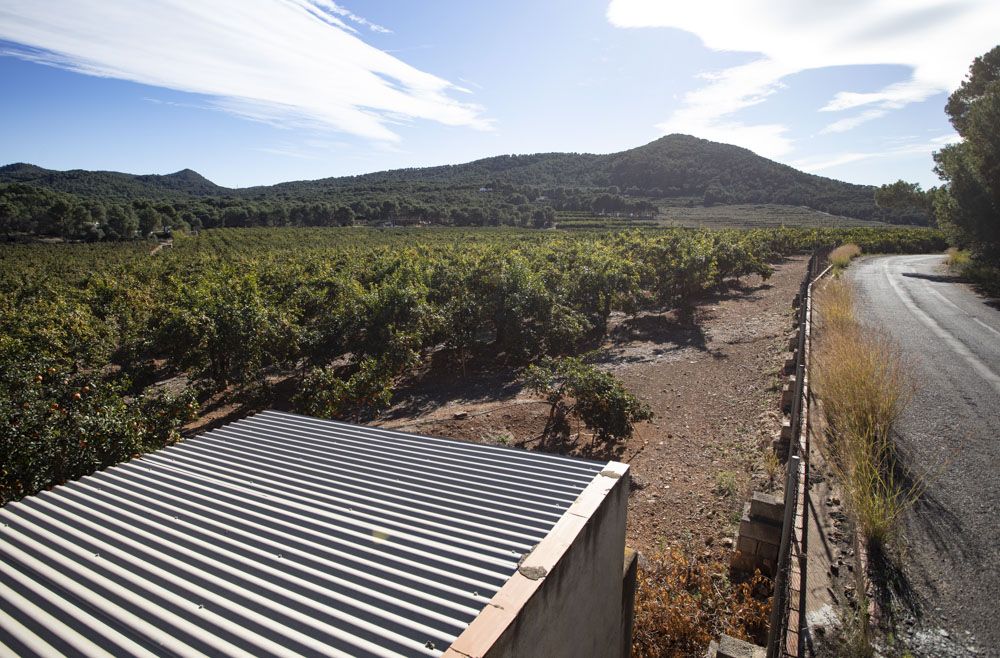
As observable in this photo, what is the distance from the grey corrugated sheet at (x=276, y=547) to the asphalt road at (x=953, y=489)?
3.20 m

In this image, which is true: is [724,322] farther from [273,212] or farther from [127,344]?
[273,212]

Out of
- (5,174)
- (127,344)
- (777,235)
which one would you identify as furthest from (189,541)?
(5,174)

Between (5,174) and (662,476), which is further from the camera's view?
(5,174)

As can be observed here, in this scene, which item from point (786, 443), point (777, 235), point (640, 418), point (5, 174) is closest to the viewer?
point (786, 443)

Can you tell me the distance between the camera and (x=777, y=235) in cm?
→ 3762

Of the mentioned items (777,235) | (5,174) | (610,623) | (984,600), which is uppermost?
(5,174)

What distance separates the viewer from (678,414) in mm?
10641

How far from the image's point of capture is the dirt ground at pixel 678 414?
699 centimetres

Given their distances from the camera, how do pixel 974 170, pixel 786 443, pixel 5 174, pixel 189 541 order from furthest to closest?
pixel 5 174 → pixel 974 170 → pixel 786 443 → pixel 189 541

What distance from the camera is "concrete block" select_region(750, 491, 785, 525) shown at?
5.36 m

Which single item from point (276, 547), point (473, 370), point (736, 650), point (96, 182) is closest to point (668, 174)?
point (473, 370)

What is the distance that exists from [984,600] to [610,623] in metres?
3.19

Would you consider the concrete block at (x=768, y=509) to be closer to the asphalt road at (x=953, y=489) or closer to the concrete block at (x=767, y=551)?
the concrete block at (x=767, y=551)

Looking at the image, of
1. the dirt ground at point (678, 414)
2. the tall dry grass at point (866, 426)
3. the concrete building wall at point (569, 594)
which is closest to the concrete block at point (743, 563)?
the dirt ground at point (678, 414)
